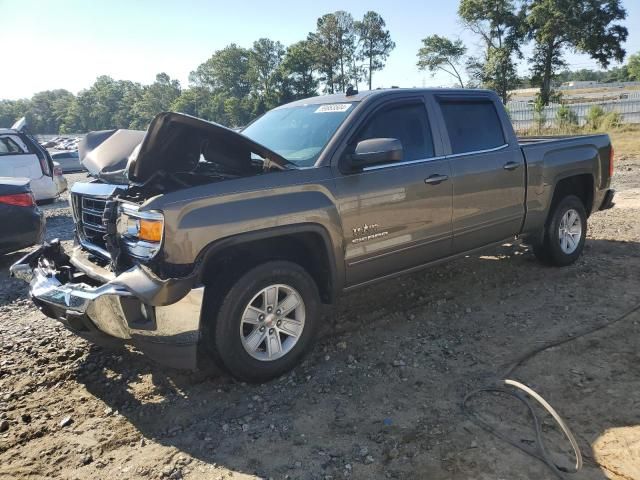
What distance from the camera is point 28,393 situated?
11.4 feet

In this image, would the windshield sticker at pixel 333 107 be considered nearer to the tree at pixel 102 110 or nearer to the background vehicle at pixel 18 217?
the background vehicle at pixel 18 217

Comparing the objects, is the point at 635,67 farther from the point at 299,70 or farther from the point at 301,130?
the point at 301,130

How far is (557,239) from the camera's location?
18.4ft

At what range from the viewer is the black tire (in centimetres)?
555

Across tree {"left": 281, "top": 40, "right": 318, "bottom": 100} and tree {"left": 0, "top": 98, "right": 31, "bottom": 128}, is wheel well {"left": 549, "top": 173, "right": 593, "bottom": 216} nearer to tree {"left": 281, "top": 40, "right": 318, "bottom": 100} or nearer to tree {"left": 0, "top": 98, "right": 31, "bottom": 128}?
tree {"left": 281, "top": 40, "right": 318, "bottom": 100}

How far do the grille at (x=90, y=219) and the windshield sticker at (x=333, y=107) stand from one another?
73.8 inches

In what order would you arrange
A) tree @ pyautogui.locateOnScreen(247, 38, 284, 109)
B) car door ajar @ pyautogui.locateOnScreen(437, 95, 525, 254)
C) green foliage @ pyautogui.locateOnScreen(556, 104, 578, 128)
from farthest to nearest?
tree @ pyautogui.locateOnScreen(247, 38, 284, 109), green foliage @ pyautogui.locateOnScreen(556, 104, 578, 128), car door ajar @ pyautogui.locateOnScreen(437, 95, 525, 254)

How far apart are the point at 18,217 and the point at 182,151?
4.34 m

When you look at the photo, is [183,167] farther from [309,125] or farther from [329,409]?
[329,409]

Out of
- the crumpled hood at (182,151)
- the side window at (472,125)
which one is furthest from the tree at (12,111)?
the crumpled hood at (182,151)

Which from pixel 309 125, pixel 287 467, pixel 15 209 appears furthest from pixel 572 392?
pixel 15 209

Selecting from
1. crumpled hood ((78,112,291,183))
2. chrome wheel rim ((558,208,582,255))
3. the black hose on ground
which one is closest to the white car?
crumpled hood ((78,112,291,183))

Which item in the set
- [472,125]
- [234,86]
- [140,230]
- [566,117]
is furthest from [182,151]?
[234,86]

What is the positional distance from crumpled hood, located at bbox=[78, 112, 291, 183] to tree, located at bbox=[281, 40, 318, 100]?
62360 millimetres
